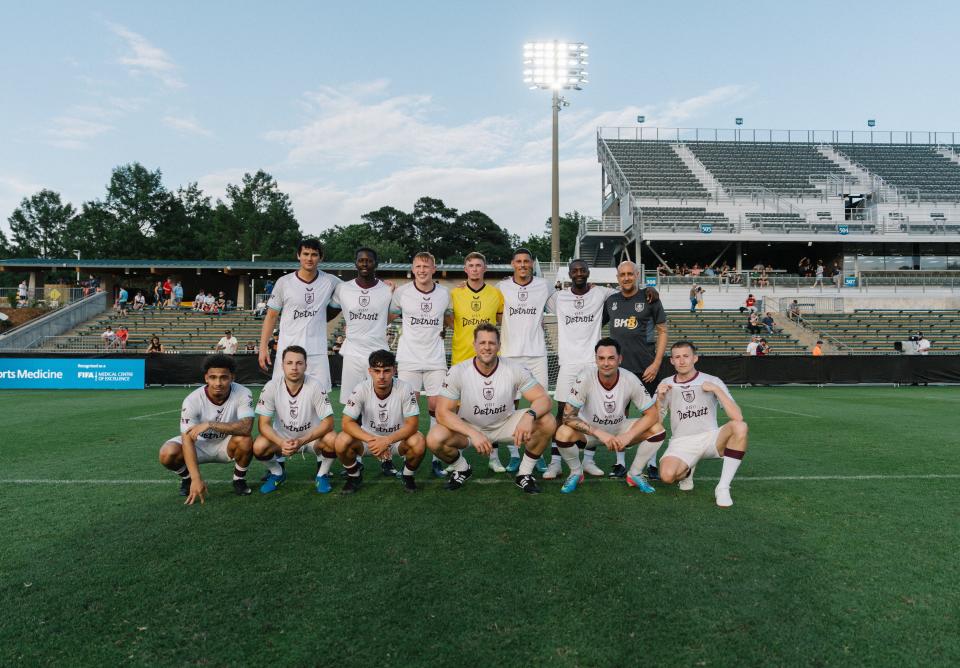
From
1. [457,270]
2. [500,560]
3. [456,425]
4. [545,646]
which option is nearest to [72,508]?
[456,425]

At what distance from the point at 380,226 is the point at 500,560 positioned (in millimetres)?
73678

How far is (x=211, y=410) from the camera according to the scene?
4828 millimetres

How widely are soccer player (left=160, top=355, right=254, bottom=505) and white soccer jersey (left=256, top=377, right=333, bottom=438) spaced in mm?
196

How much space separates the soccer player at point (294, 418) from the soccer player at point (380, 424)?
177mm

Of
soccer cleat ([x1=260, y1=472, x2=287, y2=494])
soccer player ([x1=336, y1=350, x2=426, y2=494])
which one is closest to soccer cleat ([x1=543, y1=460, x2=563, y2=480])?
soccer player ([x1=336, y1=350, x2=426, y2=494])

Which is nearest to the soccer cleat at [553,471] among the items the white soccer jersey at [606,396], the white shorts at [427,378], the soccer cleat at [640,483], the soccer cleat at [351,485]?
the white soccer jersey at [606,396]

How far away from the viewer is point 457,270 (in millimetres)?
28594

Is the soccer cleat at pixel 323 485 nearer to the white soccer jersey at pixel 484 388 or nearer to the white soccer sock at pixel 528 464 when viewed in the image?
the white soccer jersey at pixel 484 388

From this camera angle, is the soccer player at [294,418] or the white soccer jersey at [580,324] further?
the white soccer jersey at [580,324]

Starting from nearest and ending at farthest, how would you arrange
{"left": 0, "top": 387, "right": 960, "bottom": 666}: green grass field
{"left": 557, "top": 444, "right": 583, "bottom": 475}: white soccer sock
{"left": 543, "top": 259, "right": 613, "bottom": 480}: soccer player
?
{"left": 0, "top": 387, "right": 960, "bottom": 666}: green grass field → {"left": 557, "top": 444, "right": 583, "bottom": 475}: white soccer sock → {"left": 543, "top": 259, "right": 613, "bottom": 480}: soccer player

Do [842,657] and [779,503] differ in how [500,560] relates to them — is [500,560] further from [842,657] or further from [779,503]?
[779,503]

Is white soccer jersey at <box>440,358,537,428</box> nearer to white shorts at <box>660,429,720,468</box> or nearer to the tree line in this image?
white shorts at <box>660,429,720,468</box>

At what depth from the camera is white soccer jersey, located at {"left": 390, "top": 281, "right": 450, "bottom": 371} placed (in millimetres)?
5734

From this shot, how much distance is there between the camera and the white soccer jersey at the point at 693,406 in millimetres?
4953
